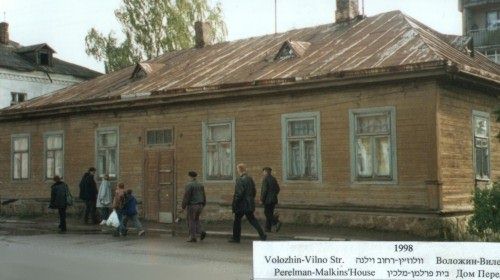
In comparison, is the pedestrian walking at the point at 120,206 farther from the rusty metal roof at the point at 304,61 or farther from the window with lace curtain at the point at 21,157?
the window with lace curtain at the point at 21,157

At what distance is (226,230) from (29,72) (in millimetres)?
25058

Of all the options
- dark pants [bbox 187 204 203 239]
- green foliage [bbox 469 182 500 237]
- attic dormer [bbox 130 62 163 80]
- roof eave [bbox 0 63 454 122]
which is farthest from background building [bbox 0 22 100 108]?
green foliage [bbox 469 182 500 237]

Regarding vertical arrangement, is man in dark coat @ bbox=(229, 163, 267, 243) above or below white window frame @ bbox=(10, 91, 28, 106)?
below

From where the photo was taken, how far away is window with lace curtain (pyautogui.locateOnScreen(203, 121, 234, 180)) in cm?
1891

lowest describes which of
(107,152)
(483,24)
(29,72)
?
(107,152)

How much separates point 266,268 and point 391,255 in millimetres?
657

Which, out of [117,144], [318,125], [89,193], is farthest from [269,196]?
[117,144]

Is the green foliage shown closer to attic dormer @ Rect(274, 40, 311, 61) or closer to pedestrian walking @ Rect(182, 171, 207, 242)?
pedestrian walking @ Rect(182, 171, 207, 242)

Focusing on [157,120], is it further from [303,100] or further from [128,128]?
[303,100]

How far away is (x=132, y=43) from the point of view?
41.9m

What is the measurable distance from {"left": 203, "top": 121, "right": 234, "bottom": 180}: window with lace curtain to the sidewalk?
1.50 m

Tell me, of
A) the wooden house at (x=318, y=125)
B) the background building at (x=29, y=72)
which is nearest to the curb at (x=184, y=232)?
the wooden house at (x=318, y=125)

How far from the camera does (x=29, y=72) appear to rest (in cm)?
3772

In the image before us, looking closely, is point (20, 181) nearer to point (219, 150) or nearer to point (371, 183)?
point (219, 150)
